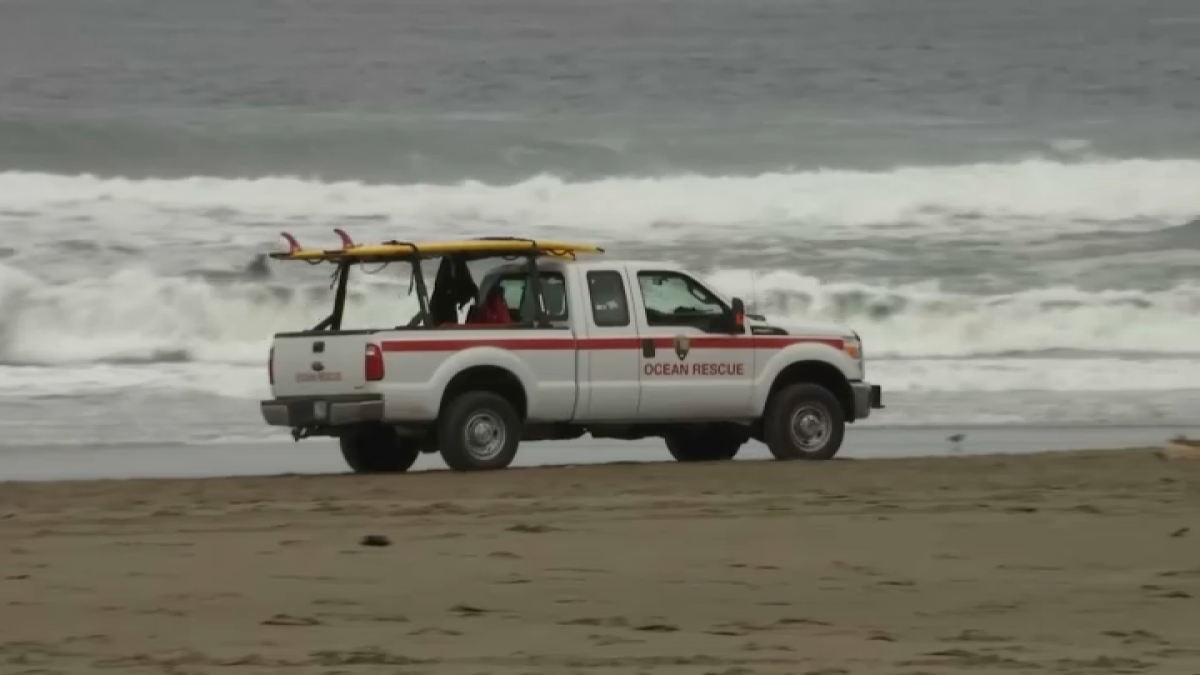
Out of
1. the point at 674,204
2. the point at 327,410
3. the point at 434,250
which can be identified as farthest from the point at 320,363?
the point at 674,204

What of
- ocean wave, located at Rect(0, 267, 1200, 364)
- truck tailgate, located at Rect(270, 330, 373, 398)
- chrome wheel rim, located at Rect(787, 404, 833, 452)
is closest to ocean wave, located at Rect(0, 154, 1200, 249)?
ocean wave, located at Rect(0, 267, 1200, 364)

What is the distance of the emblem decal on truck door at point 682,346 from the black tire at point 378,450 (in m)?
2.02

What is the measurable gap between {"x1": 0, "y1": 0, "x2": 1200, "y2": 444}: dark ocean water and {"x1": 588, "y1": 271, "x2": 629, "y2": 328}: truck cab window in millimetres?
4367

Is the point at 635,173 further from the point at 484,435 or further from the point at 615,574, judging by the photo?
the point at 615,574

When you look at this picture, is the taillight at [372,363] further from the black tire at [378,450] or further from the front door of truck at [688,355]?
the front door of truck at [688,355]

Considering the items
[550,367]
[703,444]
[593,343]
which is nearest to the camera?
[550,367]

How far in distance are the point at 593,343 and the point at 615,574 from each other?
242 inches

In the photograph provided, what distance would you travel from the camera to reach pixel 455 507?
524 inches

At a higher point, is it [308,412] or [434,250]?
[434,250]

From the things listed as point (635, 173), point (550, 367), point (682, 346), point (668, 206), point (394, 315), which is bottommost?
point (550, 367)

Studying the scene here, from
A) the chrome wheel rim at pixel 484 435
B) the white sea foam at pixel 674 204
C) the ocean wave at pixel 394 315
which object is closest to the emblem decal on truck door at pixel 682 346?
the chrome wheel rim at pixel 484 435

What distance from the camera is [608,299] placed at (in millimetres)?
16578

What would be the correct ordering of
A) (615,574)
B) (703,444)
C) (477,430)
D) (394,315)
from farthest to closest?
1. (394,315)
2. (703,444)
3. (477,430)
4. (615,574)

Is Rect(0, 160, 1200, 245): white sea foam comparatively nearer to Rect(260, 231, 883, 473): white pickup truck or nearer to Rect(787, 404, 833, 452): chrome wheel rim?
Rect(260, 231, 883, 473): white pickup truck
